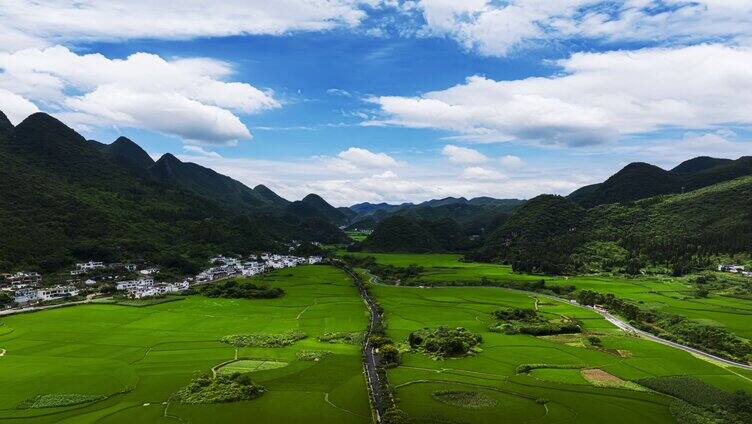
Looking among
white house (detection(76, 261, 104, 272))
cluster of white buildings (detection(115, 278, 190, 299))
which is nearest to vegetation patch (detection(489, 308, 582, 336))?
cluster of white buildings (detection(115, 278, 190, 299))

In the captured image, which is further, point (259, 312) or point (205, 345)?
point (259, 312)

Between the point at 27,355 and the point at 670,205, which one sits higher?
the point at 670,205

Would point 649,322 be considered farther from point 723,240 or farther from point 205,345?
point 723,240

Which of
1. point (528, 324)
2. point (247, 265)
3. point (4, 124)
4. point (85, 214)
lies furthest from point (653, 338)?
point (4, 124)

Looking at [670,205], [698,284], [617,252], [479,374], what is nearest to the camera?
[479,374]

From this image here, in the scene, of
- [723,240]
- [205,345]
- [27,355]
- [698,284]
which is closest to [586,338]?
[205,345]

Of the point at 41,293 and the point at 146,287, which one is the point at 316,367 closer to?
the point at 146,287

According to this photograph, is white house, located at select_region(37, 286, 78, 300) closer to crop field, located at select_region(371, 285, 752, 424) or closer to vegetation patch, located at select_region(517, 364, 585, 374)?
crop field, located at select_region(371, 285, 752, 424)
